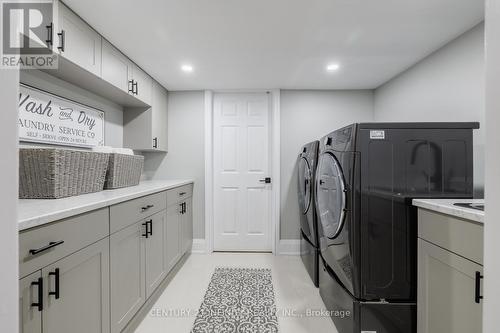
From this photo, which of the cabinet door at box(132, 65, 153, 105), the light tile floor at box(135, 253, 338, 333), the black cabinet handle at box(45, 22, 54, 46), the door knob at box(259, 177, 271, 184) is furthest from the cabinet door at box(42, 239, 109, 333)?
the door knob at box(259, 177, 271, 184)

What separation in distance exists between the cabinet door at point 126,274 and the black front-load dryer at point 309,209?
148cm

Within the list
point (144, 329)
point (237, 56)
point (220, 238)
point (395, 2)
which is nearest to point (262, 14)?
point (237, 56)

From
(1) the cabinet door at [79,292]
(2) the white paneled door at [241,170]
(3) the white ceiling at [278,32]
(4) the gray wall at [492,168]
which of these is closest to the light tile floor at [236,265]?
(2) the white paneled door at [241,170]

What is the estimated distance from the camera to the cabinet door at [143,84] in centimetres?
242

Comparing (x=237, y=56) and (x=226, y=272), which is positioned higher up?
(x=237, y=56)

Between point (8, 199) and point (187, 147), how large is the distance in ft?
9.27

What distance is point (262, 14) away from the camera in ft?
5.31

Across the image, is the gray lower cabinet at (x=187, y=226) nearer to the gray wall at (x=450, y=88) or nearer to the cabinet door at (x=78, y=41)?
the cabinet door at (x=78, y=41)

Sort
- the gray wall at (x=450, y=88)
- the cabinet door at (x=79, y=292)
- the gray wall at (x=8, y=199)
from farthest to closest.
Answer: the gray wall at (x=450, y=88) < the cabinet door at (x=79, y=292) < the gray wall at (x=8, y=199)

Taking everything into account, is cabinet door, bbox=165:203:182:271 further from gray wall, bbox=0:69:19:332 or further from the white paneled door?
gray wall, bbox=0:69:19:332

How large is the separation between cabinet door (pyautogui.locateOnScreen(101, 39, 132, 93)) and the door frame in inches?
45.3

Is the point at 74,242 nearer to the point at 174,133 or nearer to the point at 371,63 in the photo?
the point at 174,133

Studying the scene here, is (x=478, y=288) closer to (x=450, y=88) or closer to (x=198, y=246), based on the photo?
(x=450, y=88)

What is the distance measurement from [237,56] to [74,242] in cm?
187
